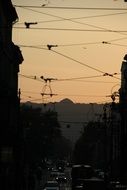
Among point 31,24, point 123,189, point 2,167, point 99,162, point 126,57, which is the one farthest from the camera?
point 99,162

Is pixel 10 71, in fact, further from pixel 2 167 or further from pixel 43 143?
pixel 43 143

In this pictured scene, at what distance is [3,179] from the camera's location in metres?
61.6

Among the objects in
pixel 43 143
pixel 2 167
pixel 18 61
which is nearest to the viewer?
pixel 2 167

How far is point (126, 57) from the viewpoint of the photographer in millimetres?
99375

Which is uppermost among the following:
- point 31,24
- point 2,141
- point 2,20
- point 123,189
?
point 2,20

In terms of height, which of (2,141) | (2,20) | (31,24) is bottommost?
(2,141)

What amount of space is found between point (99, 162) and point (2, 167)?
98.8 m

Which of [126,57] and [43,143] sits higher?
A: [126,57]

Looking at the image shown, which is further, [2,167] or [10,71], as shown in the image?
[10,71]

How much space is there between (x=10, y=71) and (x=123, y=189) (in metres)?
25.9

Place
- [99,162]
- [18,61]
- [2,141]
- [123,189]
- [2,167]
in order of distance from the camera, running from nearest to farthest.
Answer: [123,189]
[2,141]
[2,167]
[18,61]
[99,162]

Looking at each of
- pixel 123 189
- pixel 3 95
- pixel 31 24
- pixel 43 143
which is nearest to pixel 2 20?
pixel 3 95

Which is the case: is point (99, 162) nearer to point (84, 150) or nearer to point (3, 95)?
point (84, 150)

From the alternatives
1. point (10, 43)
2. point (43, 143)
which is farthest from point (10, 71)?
point (43, 143)
